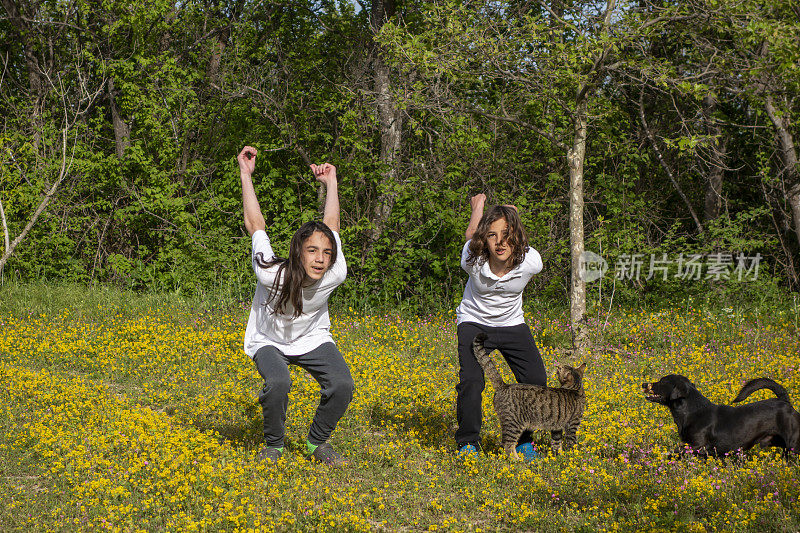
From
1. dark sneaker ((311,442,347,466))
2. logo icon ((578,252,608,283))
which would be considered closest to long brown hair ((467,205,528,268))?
dark sneaker ((311,442,347,466))

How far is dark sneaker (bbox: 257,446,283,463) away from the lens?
5.97 meters

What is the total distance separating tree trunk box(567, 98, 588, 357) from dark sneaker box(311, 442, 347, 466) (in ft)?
15.7

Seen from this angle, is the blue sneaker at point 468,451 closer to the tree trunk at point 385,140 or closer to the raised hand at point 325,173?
the raised hand at point 325,173

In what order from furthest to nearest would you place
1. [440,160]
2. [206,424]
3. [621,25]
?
[440,160] → [621,25] → [206,424]

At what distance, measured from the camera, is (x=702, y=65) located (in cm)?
1197

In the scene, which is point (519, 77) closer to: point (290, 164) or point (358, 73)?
point (358, 73)

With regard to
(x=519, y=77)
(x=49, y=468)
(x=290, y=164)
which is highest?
(x=519, y=77)

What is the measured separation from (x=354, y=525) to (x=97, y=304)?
29.8 feet

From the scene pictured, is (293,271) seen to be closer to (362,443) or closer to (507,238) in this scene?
(507,238)

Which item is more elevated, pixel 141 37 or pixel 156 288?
pixel 141 37

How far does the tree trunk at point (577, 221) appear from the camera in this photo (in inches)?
390

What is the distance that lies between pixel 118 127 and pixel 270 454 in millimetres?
11661

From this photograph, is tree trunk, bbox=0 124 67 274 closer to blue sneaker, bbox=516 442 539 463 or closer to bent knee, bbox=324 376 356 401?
bent knee, bbox=324 376 356 401

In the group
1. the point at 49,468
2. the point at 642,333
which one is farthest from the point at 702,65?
the point at 49,468
